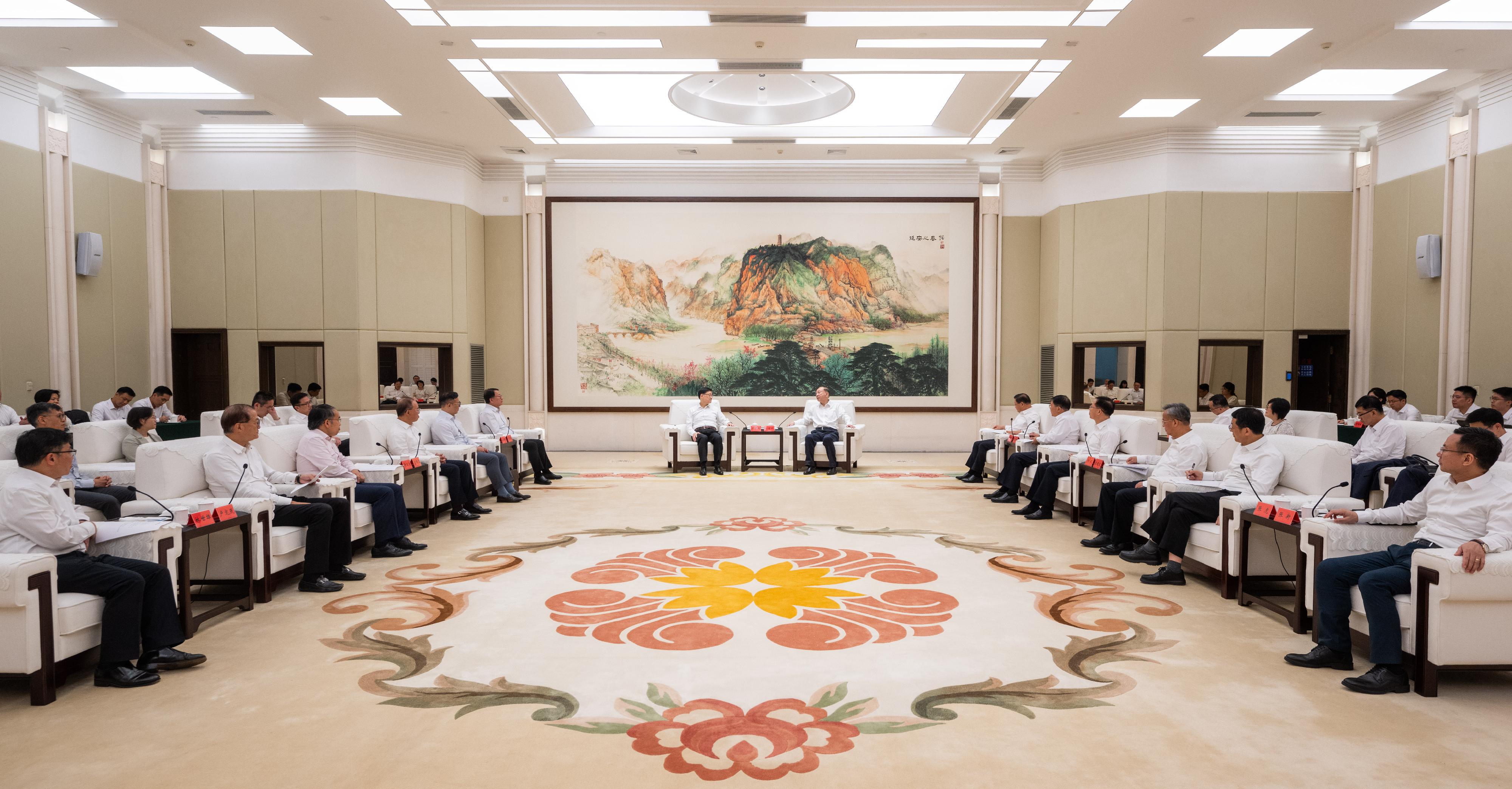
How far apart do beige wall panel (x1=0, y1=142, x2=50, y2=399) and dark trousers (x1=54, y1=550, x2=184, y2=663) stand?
7635 mm

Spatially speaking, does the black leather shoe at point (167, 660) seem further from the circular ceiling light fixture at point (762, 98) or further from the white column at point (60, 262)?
the circular ceiling light fixture at point (762, 98)

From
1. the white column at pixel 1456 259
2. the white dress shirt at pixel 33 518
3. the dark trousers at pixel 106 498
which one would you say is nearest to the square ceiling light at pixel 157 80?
the dark trousers at pixel 106 498

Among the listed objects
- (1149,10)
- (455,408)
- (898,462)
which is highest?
(1149,10)

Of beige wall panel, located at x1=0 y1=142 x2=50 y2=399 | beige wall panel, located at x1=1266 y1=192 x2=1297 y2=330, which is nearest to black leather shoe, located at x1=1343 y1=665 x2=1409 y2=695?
beige wall panel, located at x1=1266 y1=192 x2=1297 y2=330

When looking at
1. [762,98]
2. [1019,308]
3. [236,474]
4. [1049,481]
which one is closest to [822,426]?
[1049,481]

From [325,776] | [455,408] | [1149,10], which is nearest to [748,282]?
[455,408]

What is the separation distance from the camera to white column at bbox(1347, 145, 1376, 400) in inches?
466

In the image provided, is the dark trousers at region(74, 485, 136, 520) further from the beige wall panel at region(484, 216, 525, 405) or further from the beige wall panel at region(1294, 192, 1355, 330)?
the beige wall panel at region(1294, 192, 1355, 330)

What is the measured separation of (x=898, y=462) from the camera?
12867mm

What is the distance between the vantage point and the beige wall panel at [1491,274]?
9.49 meters

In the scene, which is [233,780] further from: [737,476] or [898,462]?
[898,462]

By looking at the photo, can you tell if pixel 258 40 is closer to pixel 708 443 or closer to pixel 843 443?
pixel 708 443

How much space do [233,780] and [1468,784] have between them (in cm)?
437

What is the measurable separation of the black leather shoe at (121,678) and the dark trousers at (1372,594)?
223 inches
